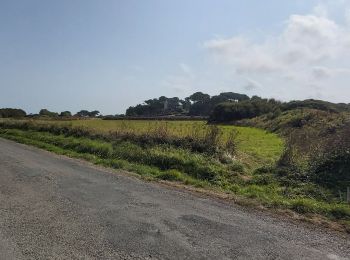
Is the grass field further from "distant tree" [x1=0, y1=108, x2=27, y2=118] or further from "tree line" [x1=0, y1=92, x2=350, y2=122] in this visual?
"distant tree" [x1=0, y1=108, x2=27, y2=118]

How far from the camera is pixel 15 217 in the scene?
9.78 meters

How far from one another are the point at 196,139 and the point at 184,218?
34.2ft

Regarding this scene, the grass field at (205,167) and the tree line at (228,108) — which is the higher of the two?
the tree line at (228,108)

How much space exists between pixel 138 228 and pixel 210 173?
6834mm

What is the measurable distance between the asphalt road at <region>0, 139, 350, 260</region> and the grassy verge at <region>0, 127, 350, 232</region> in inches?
53.0

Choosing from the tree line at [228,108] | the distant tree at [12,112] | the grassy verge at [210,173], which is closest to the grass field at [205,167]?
the grassy verge at [210,173]

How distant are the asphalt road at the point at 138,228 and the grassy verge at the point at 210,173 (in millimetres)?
1347

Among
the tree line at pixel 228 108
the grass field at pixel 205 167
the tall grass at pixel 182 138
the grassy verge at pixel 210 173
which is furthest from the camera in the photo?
the tree line at pixel 228 108

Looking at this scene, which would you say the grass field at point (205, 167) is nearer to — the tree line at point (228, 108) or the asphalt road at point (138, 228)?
the asphalt road at point (138, 228)

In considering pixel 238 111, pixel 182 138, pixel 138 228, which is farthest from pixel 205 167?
pixel 238 111

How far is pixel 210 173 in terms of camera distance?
50.5 feet

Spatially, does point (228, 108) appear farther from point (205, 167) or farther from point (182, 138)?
point (205, 167)

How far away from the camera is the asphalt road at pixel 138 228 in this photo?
754 cm

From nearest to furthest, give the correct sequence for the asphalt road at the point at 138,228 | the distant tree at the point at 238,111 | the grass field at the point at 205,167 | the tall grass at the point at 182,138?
the asphalt road at the point at 138,228 → the grass field at the point at 205,167 → the tall grass at the point at 182,138 → the distant tree at the point at 238,111
